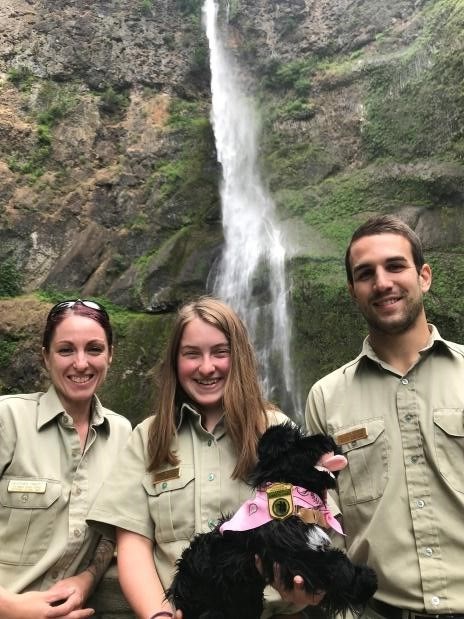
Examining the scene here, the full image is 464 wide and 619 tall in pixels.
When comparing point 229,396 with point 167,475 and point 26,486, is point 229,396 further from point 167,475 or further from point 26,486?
point 26,486

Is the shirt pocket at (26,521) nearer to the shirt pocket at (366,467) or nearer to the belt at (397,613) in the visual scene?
the shirt pocket at (366,467)

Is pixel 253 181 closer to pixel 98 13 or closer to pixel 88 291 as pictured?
pixel 88 291

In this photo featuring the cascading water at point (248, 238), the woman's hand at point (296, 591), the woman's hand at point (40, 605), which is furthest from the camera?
the cascading water at point (248, 238)

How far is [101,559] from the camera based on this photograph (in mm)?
2432

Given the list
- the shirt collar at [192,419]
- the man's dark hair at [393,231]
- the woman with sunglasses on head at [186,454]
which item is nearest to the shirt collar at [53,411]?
the woman with sunglasses on head at [186,454]

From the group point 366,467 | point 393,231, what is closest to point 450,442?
point 366,467

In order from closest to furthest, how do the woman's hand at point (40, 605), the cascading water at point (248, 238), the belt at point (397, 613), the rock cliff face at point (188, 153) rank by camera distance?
the belt at point (397, 613) < the woman's hand at point (40, 605) < the cascading water at point (248, 238) < the rock cliff face at point (188, 153)

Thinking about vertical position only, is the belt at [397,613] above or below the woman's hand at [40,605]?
below

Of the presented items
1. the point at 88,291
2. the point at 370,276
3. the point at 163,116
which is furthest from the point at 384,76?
the point at 370,276

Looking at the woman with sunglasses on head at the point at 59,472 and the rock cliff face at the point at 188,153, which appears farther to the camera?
the rock cliff face at the point at 188,153

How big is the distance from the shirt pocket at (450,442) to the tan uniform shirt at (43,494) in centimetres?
146

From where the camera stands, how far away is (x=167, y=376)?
2.44m

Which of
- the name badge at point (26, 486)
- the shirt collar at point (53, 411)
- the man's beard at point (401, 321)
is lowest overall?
the name badge at point (26, 486)

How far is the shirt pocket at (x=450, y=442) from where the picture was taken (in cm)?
224
